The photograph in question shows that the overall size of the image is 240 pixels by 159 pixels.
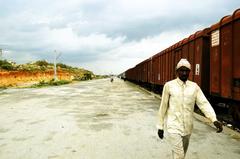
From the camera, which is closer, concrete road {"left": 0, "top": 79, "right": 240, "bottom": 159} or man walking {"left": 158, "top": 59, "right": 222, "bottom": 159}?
man walking {"left": 158, "top": 59, "right": 222, "bottom": 159}

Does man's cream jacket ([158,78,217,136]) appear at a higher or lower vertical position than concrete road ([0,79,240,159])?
higher

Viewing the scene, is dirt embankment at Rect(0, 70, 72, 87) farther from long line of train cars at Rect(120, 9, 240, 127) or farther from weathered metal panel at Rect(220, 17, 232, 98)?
weathered metal panel at Rect(220, 17, 232, 98)

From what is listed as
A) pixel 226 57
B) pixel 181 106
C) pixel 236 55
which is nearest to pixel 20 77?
pixel 226 57

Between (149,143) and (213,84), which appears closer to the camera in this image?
(149,143)

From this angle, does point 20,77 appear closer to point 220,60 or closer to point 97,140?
point 220,60

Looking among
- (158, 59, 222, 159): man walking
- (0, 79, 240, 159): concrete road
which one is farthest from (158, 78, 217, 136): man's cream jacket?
(0, 79, 240, 159): concrete road

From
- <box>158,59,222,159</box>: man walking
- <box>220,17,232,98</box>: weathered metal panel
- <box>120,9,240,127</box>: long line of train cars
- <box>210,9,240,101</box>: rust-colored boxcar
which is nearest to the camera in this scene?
<box>158,59,222,159</box>: man walking

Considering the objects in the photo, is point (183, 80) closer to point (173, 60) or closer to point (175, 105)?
point (175, 105)

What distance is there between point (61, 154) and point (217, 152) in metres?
3.18

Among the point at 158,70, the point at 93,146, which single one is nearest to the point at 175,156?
the point at 93,146

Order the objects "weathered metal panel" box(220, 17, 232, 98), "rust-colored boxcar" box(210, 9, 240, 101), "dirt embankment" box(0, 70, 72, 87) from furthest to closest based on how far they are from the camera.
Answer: "dirt embankment" box(0, 70, 72, 87), "weathered metal panel" box(220, 17, 232, 98), "rust-colored boxcar" box(210, 9, 240, 101)

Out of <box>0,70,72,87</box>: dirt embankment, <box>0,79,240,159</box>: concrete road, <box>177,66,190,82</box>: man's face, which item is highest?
<box>177,66,190,82</box>: man's face

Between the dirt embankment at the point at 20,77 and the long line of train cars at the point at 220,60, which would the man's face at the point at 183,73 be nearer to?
the long line of train cars at the point at 220,60

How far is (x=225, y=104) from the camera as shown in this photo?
12602mm
